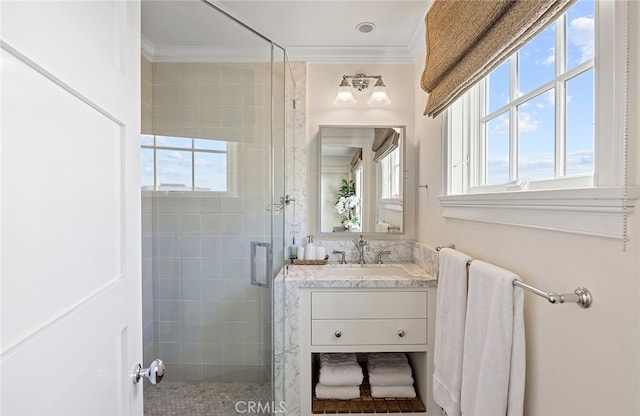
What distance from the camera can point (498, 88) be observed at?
132 cm

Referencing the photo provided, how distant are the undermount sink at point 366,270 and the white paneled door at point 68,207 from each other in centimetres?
141

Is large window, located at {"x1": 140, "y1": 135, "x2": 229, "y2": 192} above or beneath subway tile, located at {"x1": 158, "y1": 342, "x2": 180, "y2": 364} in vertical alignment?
above

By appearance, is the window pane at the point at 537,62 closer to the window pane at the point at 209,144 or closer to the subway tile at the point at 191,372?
the window pane at the point at 209,144

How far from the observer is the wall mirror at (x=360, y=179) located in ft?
7.18

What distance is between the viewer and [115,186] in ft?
2.32

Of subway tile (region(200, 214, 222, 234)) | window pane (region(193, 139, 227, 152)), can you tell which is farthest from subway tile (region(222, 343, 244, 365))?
window pane (region(193, 139, 227, 152))

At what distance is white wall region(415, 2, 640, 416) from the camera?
0.66 metres

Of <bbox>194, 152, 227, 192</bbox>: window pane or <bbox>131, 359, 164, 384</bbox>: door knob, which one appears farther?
<bbox>194, 152, 227, 192</bbox>: window pane

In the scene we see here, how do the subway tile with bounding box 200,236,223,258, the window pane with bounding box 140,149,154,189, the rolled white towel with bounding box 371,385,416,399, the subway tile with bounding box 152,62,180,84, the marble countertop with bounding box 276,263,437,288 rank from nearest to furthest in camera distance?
the window pane with bounding box 140,149,154,189 < the subway tile with bounding box 152,62,180,84 < the subway tile with bounding box 200,236,223,258 < the marble countertop with bounding box 276,263,437,288 < the rolled white towel with bounding box 371,385,416,399

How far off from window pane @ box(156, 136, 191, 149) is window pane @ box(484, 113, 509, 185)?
1.41m

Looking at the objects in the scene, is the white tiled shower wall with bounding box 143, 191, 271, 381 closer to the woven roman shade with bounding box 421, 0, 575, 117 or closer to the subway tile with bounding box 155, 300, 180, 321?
the subway tile with bounding box 155, 300, 180, 321

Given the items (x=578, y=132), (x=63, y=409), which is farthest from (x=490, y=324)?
(x=63, y=409)

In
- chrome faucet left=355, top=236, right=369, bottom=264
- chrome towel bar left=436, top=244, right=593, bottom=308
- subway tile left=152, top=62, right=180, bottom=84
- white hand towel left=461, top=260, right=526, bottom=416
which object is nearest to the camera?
chrome towel bar left=436, top=244, right=593, bottom=308

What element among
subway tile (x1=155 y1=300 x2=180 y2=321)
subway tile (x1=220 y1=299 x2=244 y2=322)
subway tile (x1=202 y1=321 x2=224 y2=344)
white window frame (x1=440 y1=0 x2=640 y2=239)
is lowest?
subway tile (x1=202 y1=321 x2=224 y2=344)
